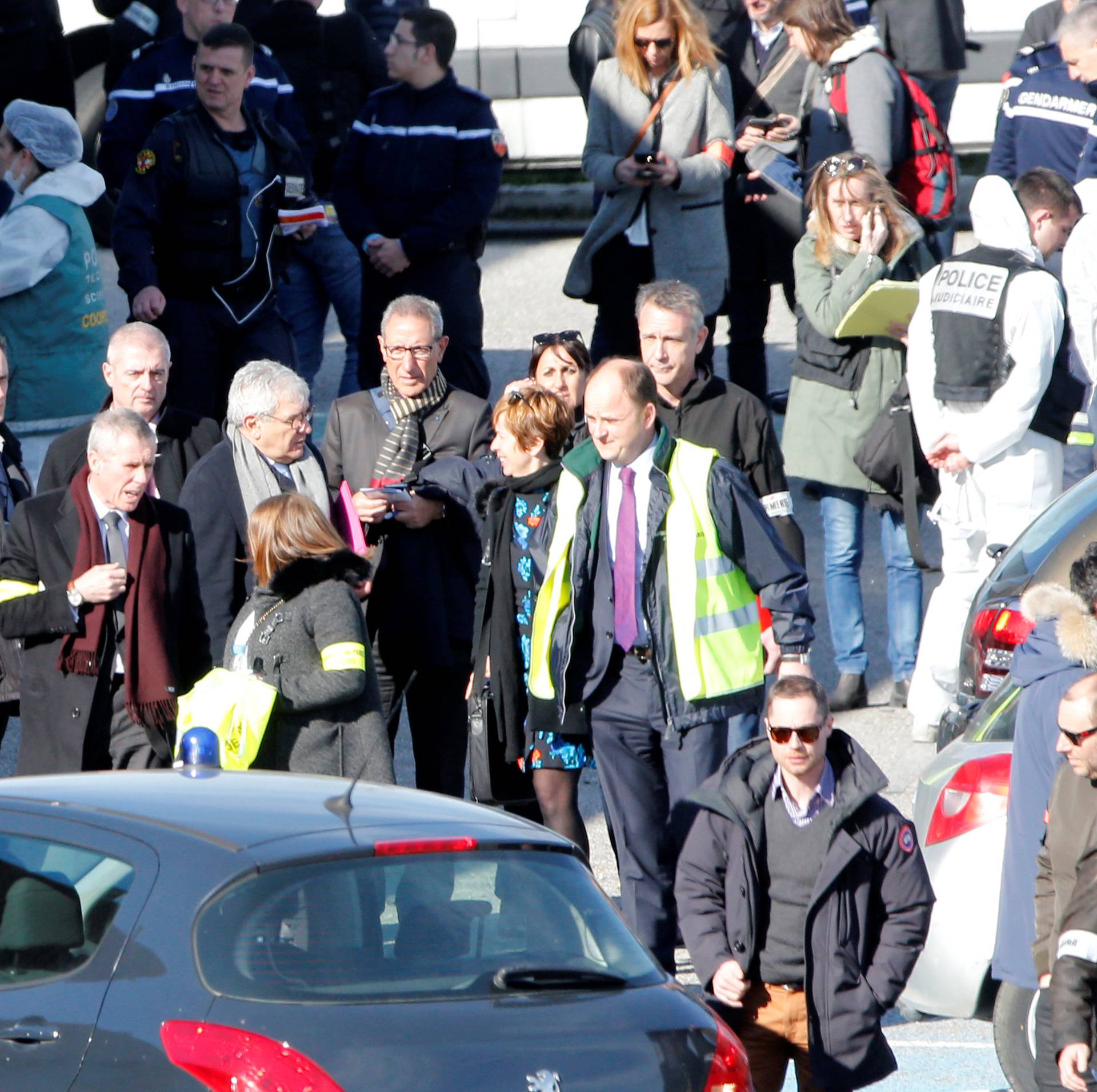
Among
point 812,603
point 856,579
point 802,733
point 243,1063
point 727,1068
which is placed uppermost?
point 243,1063

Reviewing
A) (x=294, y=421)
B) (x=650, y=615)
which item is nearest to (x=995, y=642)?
(x=650, y=615)

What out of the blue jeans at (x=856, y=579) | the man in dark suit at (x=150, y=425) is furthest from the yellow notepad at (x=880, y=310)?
the man in dark suit at (x=150, y=425)

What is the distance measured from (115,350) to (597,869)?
8.96 feet

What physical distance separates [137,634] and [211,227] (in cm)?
319

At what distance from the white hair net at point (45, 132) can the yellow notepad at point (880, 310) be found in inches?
130

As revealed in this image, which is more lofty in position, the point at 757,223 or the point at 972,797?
the point at 757,223

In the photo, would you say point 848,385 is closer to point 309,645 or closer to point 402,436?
point 402,436

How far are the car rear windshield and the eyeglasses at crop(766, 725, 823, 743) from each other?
1.06 m

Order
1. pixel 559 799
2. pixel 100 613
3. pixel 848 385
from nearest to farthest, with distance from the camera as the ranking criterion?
pixel 100 613, pixel 559 799, pixel 848 385

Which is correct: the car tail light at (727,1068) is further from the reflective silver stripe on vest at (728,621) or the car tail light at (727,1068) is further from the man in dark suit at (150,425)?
the man in dark suit at (150,425)

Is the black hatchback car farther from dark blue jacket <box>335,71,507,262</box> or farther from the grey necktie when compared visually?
dark blue jacket <box>335,71,507,262</box>

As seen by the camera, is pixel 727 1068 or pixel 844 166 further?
pixel 844 166

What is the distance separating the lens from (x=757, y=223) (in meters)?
11.0

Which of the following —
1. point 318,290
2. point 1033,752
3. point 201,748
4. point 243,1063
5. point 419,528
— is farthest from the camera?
point 318,290
